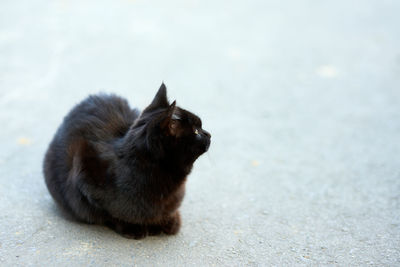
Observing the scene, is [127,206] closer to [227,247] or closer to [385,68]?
[227,247]

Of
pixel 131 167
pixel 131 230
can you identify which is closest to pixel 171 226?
pixel 131 230

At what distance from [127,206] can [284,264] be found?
40.2 inches

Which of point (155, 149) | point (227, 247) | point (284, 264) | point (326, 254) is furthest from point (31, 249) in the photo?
point (326, 254)

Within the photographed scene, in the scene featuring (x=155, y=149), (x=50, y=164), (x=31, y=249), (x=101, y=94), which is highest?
(x=101, y=94)

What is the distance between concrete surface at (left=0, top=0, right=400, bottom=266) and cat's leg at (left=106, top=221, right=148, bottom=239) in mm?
57

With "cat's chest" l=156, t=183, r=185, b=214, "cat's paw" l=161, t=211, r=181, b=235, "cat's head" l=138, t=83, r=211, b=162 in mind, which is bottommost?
"cat's paw" l=161, t=211, r=181, b=235

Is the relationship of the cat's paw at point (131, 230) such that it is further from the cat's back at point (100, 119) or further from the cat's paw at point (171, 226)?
the cat's back at point (100, 119)

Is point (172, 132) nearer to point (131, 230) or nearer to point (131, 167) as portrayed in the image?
point (131, 167)

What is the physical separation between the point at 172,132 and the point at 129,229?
2.52 feet

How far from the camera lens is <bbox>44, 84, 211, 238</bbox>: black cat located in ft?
8.54

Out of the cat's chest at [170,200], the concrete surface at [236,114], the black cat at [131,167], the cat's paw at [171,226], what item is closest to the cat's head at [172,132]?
the black cat at [131,167]

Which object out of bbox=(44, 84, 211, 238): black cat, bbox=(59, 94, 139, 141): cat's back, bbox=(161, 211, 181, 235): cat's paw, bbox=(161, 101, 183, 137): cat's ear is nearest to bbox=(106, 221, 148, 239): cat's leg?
bbox=(44, 84, 211, 238): black cat

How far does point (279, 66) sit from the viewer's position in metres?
6.26

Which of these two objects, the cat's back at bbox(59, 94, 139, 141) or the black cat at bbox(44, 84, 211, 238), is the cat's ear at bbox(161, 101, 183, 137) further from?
the cat's back at bbox(59, 94, 139, 141)
